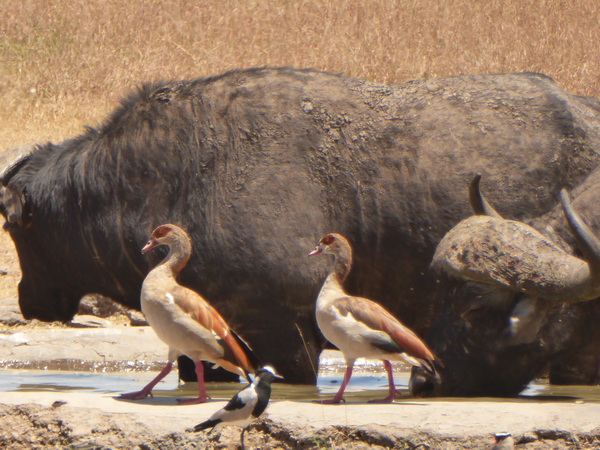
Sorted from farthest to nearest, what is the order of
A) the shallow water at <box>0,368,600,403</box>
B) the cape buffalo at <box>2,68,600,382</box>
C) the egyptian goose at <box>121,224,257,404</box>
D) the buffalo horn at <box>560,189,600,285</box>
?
the cape buffalo at <box>2,68,600,382</box> < the shallow water at <box>0,368,600,403</box> < the egyptian goose at <box>121,224,257,404</box> < the buffalo horn at <box>560,189,600,285</box>

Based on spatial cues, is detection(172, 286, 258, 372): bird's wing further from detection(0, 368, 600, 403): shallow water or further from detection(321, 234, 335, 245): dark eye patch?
detection(321, 234, 335, 245): dark eye patch

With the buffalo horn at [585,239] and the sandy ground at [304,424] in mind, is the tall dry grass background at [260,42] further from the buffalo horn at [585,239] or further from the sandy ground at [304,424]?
the buffalo horn at [585,239]

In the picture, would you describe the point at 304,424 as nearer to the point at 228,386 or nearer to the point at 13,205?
the point at 228,386

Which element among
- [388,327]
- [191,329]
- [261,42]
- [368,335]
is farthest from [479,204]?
[261,42]

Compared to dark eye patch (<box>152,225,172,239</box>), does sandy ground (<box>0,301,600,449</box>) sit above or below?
below

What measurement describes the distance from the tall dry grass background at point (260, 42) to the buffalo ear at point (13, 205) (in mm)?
9868

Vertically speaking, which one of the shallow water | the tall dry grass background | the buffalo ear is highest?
the tall dry grass background

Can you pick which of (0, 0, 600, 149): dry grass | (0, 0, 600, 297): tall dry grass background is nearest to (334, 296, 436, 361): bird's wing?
(0, 0, 600, 297): tall dry grass background

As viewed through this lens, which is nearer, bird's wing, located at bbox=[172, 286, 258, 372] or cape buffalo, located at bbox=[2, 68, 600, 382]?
bird's wing, located at bbox=[172, 286, 258, 372]

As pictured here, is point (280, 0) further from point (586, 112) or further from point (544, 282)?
point (544, 282)

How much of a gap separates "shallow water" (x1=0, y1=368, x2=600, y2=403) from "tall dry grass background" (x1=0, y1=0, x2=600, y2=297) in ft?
33.0

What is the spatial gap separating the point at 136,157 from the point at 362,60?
46.3ft

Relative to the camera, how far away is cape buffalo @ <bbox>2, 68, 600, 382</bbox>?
24.5ft

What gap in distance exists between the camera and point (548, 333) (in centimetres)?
660
